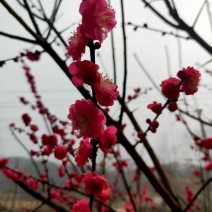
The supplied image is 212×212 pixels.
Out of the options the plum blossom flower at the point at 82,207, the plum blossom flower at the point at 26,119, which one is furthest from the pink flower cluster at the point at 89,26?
the plum blossom flower at the point at 26,119

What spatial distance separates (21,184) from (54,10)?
1552mm

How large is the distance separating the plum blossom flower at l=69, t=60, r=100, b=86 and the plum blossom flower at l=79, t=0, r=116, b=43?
0.09 meters

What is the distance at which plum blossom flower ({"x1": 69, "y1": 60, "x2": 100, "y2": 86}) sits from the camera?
33.4 inches

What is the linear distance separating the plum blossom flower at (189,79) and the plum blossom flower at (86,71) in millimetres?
690

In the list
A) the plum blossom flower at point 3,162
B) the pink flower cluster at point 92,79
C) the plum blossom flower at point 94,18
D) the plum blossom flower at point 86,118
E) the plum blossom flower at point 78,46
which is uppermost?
the plum blossom flower at point 94,18

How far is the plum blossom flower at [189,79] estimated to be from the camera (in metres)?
1.42

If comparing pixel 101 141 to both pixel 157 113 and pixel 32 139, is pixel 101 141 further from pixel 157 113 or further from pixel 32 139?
pixel 32 139

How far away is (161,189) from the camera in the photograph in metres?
1.85

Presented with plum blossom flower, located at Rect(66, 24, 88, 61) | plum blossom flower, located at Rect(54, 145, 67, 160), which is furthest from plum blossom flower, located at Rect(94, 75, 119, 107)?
plum blossom flower, located at Rect(54, 145, 67, 160)

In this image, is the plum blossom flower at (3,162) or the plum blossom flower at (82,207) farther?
the plum blossom flower at (3,162)

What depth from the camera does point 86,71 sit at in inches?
33.4

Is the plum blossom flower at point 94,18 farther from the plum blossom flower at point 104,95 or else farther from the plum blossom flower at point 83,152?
the plum blossom flower at point 83,152

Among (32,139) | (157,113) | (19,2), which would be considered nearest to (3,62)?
(19,2)

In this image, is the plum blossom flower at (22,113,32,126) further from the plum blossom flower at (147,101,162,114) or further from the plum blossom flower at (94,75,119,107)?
the plum blossom flower at (94,75,119,107)
